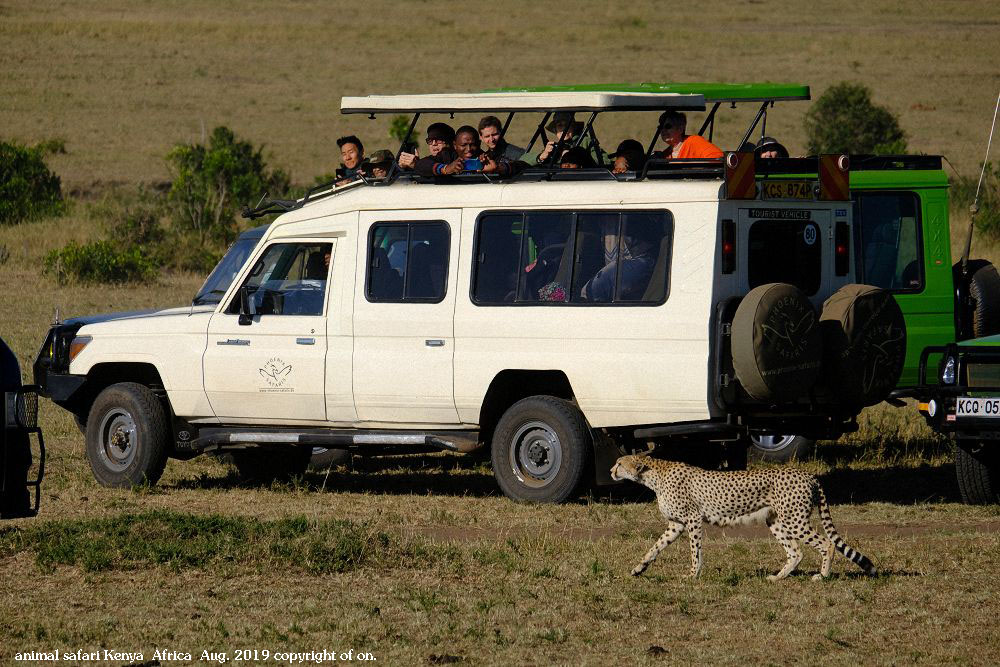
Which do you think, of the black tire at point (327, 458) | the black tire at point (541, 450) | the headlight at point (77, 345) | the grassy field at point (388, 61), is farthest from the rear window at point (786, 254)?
the grassy field at point (388, 61)

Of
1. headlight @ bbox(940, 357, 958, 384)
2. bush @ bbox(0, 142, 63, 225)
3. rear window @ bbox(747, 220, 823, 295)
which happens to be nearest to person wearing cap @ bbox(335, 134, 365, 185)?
rear window @ bbox(747, 220, 823, 295)

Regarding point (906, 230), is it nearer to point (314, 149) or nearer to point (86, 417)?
point (86, 417)

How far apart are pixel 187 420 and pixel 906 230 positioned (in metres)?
5.81

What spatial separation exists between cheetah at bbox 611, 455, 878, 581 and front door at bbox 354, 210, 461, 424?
2.77 meters

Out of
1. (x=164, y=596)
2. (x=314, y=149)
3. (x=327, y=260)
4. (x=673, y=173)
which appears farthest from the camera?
(x=314, y=149)

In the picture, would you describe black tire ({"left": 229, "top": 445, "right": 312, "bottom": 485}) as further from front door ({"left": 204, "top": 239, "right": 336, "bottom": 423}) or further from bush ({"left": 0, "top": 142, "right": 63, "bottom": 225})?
bush ({"left": 0, "top": 142, "right": 63, "bottom": 225})

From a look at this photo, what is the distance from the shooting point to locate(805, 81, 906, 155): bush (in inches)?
1518

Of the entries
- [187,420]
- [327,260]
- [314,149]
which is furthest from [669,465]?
[314,149]

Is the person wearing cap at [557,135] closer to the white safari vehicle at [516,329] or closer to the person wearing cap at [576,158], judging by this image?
the person wearing cap at [576,158]

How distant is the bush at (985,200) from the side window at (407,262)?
16.5 metres

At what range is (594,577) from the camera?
343 inches

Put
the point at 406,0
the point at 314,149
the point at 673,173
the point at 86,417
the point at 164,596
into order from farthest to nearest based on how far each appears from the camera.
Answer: the point at 406,0, the point at 314,149, the point at 86,417, the point at 673,173, the point at 164,596

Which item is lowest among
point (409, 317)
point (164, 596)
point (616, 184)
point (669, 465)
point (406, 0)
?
point (164, 596)

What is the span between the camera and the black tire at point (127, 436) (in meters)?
12.0
